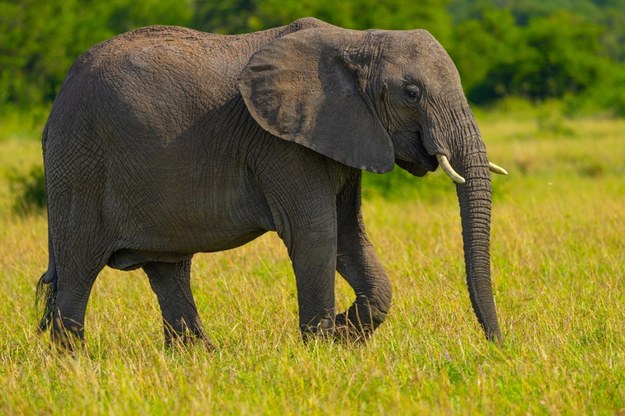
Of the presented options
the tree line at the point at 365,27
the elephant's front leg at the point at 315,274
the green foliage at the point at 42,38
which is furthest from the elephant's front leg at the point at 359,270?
the green foliage at the point at 42,38

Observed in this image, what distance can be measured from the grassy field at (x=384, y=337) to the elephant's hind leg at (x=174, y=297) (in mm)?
144

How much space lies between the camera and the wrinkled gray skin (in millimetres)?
5949

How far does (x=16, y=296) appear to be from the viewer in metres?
8.36

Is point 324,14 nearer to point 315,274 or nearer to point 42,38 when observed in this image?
point 42,38

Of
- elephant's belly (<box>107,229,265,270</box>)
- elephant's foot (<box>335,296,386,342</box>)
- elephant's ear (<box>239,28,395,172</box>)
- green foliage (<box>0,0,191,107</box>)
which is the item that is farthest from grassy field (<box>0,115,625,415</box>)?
green foliage (<box>0,0,191,107</box>)

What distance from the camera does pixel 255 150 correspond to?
6.18 meters

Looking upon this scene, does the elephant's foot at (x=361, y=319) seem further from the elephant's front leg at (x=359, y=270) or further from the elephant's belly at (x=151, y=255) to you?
the elephant's belly at (x=151, y=255)

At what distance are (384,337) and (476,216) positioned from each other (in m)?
1.02

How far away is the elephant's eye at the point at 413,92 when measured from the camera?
591 centimetres

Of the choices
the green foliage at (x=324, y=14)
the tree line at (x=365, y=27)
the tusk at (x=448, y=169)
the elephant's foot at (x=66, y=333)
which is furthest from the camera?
the tree line at (x=365, y=27)

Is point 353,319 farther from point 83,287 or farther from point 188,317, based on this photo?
point 83,287

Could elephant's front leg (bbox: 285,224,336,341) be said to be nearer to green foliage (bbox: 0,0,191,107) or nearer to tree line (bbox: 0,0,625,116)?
tree line (bbox: 0,0,625,116)

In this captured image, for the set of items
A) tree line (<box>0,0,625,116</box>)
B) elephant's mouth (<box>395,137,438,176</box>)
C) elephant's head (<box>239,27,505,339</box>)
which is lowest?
tree line (<box>0,0,625,116</box>)

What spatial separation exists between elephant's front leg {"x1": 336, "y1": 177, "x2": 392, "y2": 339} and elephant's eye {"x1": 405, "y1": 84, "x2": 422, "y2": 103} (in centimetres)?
75
